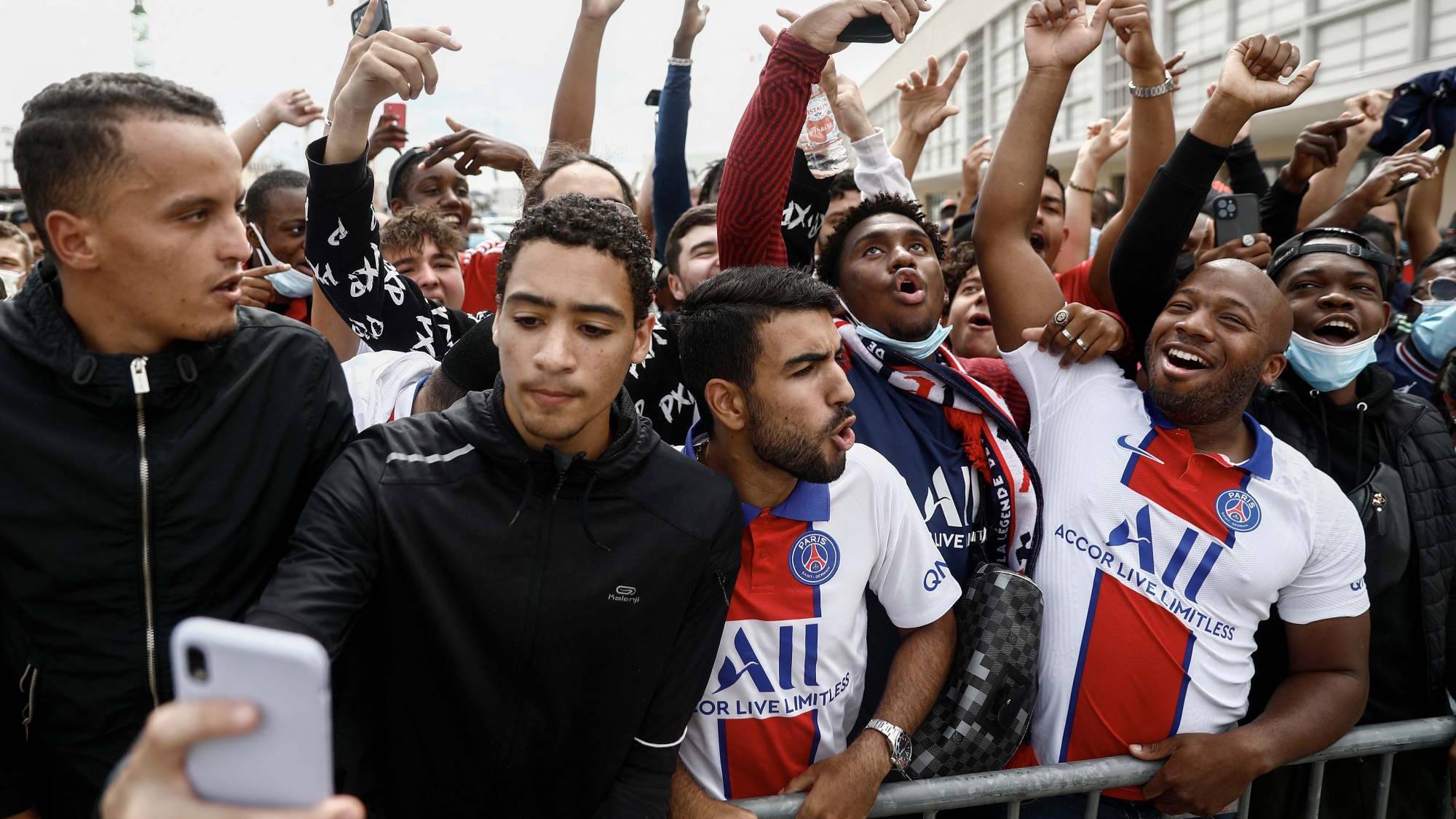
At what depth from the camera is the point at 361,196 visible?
86.4 inches

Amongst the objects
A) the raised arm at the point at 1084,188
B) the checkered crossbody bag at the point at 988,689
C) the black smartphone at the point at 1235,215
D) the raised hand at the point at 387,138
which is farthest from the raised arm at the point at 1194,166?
the raised hand at the point at 387,138

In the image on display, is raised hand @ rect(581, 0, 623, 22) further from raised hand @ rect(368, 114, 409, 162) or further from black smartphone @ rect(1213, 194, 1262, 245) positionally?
black smartphone @ rect(1213, 194, 1262, 245)

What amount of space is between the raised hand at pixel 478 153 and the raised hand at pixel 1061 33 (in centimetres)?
213

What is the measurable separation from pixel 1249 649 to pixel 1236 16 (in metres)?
17.4

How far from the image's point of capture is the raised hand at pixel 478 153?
3883 millimetres

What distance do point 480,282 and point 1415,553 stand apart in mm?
3717

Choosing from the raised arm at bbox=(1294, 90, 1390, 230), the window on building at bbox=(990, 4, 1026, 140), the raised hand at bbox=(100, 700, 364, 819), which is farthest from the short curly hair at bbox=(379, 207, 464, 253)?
the window on building at bbox=(990, 4, 1026, 140)

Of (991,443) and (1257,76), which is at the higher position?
(1257,76)

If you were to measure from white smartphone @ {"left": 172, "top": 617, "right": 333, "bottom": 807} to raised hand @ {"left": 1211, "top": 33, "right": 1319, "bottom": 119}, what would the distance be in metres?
2.74

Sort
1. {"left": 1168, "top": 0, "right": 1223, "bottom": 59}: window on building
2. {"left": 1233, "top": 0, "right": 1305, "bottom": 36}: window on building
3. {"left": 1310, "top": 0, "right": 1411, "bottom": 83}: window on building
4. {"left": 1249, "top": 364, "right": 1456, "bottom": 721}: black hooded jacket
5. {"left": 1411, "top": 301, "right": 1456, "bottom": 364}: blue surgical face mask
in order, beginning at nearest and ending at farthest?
{"left": 1249, "top": 364, "right": 1456, "bottom": 721}: black hooded jacket
{"left": 1411, "top": 301, "right": 1456, "bottom": 364}: blue surgical face mask
{"left": 1310, "top": 0, "right": 1411, "bottom": 83}: window on building
{"left": 1233, "top": 0, "right": 1305, "bottom": 36}: window on building
{"left": 1168, "top": 0, "right": 1223, "bottom": 59}: window on building

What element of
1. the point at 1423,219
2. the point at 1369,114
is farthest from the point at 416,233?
the point at 1423,219

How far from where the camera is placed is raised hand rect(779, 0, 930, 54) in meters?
2.38

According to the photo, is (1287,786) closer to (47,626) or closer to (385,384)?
(385,384)

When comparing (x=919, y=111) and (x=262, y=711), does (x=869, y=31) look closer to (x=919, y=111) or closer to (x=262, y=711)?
(x=919, y=111)
